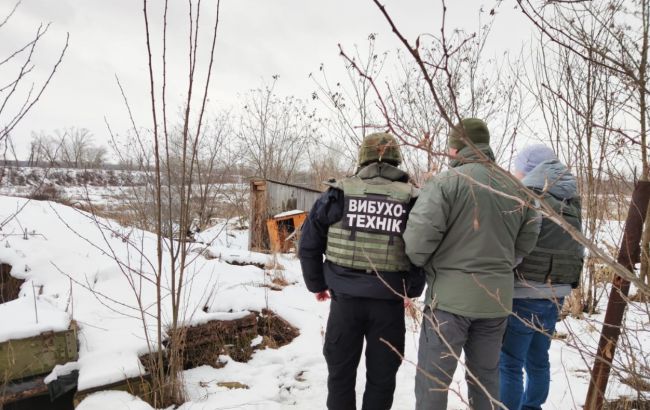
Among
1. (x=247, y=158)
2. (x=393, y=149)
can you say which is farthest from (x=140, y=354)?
(x=247, y=158)

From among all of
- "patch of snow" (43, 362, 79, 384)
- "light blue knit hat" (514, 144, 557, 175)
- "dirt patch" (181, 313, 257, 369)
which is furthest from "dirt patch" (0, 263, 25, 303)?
"light blue knit hat" (514, 144, 557, 175)

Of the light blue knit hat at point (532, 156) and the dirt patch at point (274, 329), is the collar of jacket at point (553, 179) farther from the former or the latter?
the dirt patch at point (274, 329)

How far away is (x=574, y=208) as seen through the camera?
2203mm

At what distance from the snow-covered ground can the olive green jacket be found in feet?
1.43

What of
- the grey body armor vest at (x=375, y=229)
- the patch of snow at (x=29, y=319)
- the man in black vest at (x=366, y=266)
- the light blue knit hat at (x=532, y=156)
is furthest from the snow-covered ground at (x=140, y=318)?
the light blue knit hat at (x=532, y=156)

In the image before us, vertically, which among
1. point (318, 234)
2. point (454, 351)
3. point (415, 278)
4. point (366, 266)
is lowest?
point (454, 351)

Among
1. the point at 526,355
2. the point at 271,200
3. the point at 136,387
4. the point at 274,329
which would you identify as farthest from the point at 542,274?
the point at 271,200

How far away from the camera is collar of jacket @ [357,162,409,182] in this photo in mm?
2145

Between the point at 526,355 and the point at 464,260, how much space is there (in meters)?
0.99

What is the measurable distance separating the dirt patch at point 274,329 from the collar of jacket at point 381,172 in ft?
7.56

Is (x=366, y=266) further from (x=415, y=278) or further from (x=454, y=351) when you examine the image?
(x=454, y=351)

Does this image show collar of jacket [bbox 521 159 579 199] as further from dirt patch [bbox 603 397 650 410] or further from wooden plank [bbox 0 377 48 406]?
wooden plank [bbox 0 377 48 406]

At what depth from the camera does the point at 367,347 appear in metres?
2.16

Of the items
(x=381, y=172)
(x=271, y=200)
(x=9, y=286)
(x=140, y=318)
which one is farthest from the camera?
(x=271, y=200)
